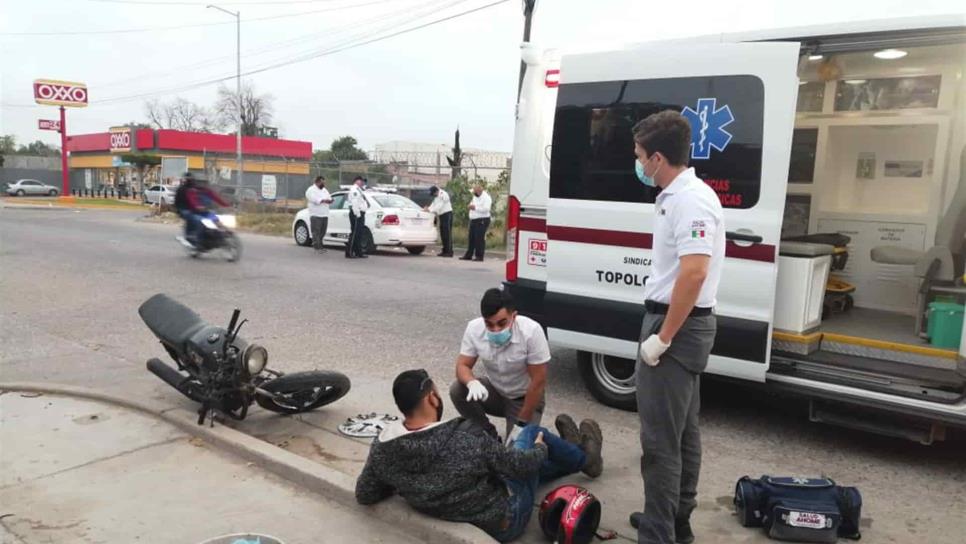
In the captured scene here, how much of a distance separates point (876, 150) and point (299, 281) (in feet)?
27.2

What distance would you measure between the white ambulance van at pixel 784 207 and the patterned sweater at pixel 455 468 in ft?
5.80

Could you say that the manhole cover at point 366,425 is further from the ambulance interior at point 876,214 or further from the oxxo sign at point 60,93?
the oxxo sign at point 60,93

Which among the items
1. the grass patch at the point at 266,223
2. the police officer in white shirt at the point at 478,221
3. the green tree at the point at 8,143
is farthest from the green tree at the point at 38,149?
the police officer in white shirt at the point at 478,221

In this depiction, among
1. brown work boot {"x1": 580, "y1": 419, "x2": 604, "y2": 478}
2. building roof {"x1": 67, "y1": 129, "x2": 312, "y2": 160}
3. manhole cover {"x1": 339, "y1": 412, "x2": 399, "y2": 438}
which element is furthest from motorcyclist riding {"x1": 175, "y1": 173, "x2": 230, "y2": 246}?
building roof {"x1": 67, "y1": 129, "x2": 312, "y2": 160}

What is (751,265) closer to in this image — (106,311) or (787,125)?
(787,125)

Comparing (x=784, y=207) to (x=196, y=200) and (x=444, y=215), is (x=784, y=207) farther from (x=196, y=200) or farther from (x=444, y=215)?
(x=444, y=215)

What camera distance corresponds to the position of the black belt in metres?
3.02

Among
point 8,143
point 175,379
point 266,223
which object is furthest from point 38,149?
point 175,379

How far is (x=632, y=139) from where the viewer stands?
487cm

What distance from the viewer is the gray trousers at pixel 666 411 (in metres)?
3.01

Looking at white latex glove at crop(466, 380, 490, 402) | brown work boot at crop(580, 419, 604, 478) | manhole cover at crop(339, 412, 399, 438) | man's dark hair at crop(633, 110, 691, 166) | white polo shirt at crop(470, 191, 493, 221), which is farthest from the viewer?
white polo shirt at crop(470, 191, 493, 221)

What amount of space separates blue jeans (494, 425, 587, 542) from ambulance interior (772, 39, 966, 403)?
155 centimetres

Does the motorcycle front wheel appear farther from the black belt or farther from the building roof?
the building roof

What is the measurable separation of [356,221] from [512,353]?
11662mm
